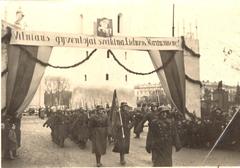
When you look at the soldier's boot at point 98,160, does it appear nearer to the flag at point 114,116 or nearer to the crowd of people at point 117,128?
the crowd of people at point 117,128

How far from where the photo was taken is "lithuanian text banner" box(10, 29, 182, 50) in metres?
3.78

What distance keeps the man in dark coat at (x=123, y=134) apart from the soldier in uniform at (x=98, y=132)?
3.7 inches

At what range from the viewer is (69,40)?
12.7 ft

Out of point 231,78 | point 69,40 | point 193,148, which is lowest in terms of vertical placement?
point 193,148

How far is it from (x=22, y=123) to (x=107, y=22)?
3.30 ft

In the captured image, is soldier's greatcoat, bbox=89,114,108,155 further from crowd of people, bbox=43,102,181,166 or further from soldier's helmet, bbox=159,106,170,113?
soldier's helmet, bbox=159,106,170,113

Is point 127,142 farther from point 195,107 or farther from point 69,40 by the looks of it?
point 69,40

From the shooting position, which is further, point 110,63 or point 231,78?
point 231,78

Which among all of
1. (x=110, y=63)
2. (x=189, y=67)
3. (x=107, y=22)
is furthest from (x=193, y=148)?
(x=107, y=22)

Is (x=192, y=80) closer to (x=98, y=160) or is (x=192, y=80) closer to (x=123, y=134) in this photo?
(x=123, y=134)

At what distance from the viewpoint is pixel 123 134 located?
395 cm

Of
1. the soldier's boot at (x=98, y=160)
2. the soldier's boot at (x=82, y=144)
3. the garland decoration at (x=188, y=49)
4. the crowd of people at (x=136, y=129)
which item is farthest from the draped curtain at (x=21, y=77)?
the garland decoration at (x=188, y=49)

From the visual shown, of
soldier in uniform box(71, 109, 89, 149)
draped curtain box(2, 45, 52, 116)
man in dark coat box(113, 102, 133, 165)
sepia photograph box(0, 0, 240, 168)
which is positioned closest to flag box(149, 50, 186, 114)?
sepia photograph box(0, 0, 240, 168)

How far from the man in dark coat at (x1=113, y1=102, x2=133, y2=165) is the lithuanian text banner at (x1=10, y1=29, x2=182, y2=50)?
47 cm
